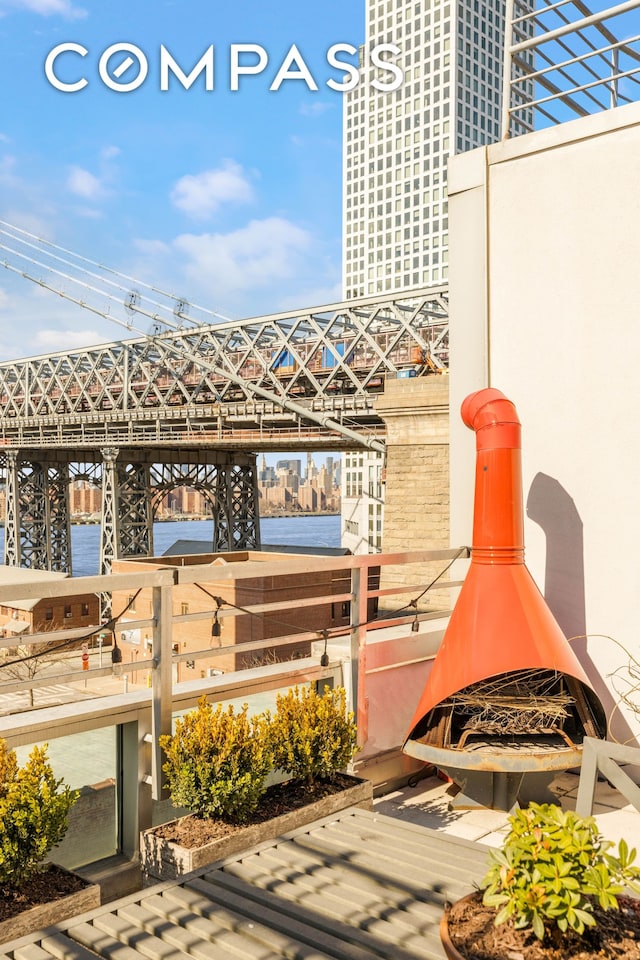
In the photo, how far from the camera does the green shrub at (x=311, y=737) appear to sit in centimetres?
429

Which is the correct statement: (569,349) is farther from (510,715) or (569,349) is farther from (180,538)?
(180,538)

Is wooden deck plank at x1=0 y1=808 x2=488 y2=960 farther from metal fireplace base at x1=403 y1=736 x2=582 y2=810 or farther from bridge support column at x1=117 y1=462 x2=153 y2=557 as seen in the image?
bridge support column at x1=117 y1=462 x2=153 y2=557

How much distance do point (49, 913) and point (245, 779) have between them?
1.08 meters

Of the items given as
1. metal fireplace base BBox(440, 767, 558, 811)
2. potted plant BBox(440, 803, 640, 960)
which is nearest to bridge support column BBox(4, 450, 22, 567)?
metal fireplace base BBox(440, 767, 558, 811)

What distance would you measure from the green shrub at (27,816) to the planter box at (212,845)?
22.0 inches

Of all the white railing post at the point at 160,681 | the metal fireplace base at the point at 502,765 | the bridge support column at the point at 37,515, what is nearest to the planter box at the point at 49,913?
the white railing post at the point at 160,681

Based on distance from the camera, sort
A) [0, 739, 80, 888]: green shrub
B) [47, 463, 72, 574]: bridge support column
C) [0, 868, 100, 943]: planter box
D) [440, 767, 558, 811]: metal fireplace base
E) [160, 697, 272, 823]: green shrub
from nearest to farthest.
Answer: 1. [0, 868, 100, 943]: planter box
2. [0, 739, 80, 888]: green shrub
3. [160, 697, 272, 823]: green shrub
4. [440, 767, 558, 811]: metal fireplace base
5. [47, 463, 72, 574]: bridge support column

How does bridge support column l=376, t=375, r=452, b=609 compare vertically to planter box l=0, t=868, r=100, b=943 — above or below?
above

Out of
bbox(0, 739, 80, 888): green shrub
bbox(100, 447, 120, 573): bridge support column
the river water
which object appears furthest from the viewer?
the river water

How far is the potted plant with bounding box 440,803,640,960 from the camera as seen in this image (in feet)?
6.79

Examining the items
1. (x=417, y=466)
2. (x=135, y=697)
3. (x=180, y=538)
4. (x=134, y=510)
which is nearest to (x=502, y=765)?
(x=135, y=697)

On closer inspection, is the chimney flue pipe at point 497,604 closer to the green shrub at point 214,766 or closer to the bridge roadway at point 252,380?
the green shrub at point 214,766

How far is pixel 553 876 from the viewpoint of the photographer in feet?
6.85

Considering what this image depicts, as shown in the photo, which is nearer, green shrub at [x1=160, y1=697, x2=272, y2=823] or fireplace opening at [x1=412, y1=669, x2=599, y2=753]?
Answer: green shrub at [x1=160, y1=697, x2=272, y2=823]
